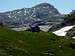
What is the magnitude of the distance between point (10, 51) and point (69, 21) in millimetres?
137398

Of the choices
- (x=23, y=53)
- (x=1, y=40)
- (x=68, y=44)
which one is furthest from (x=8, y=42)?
(x=68, y=44)

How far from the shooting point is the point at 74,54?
1516 inches

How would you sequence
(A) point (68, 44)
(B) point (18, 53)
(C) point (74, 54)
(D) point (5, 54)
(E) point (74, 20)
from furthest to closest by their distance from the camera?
(E) point (74, 20), (A) point (68, 44), (C) point (74, 54), (B) point (18, 53), (D) point (5, 54)

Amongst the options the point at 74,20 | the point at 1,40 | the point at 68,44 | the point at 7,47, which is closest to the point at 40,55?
the point at 7,47

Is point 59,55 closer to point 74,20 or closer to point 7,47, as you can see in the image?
point 7,47

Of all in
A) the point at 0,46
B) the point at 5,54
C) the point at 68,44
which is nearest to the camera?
the point at 5,54

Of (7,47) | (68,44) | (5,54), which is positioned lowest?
(5,54)

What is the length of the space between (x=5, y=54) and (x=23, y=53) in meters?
3.39

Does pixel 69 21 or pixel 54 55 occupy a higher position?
pixel 69 21

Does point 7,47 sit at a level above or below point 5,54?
above

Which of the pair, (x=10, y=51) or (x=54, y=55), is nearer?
(x=10, y=51)

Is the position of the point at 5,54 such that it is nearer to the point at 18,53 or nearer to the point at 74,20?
the point at 18,53

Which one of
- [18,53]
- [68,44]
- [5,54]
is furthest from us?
[68,44]

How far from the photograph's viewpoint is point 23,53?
3316 cm
